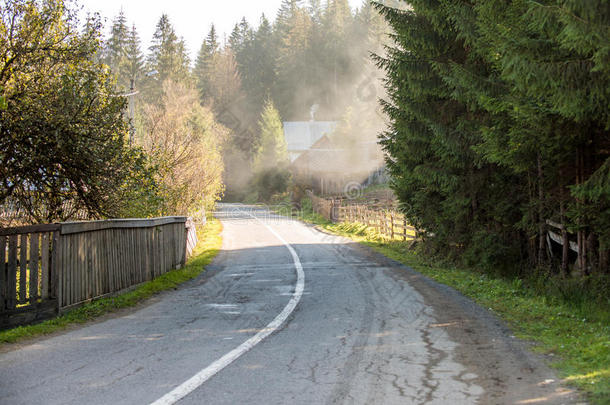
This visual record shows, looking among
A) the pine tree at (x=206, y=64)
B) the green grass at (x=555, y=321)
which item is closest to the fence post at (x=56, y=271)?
the green grass at (x=555, y=321)

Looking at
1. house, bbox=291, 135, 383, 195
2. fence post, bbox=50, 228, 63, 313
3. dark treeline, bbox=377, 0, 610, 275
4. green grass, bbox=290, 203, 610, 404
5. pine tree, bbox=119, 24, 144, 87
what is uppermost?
pine tree, bbox=119, 24, 144, 87

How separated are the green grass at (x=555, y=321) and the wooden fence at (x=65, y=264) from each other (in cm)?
672

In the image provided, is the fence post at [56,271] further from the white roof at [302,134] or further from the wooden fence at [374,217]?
the white roof at [302,134]

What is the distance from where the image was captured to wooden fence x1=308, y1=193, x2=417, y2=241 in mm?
23097

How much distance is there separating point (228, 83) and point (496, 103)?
9046cm

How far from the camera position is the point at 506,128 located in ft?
31.2

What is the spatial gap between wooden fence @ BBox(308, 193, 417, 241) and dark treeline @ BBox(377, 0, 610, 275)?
5.56 m

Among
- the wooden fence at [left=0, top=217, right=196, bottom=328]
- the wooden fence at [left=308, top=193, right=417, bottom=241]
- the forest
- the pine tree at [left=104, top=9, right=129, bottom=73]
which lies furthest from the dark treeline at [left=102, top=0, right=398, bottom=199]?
the wooden fence at [left=0, top=217, right=196, bottom=328]

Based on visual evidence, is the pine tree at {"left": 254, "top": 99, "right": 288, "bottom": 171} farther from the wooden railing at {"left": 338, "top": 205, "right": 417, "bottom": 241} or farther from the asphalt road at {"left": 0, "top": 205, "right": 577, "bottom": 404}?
the asphalt road at {"left": 0, "top": 205, "right": 577, "bottom": 404}

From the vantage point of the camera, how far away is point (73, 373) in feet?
17.2

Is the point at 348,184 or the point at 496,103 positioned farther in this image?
the point at 348,184

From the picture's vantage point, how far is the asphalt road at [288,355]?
464 cm

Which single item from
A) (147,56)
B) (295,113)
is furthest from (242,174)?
(147,56)

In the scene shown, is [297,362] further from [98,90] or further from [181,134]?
[181,134]
